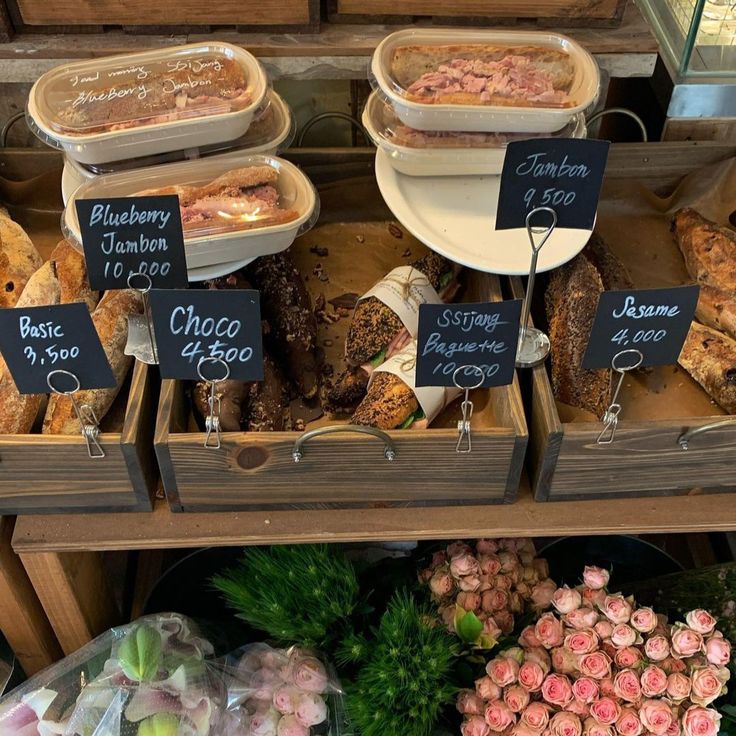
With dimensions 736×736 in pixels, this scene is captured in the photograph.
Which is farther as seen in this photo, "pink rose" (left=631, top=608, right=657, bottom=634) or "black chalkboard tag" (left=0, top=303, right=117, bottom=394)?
"pink rose" (left=631, top=608, right=657, bottom=634)

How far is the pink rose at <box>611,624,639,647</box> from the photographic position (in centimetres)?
127

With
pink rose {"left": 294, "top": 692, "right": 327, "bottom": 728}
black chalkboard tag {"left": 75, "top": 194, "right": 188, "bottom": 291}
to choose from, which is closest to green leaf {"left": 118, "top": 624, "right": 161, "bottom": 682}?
pink rose {"left": 294, "top": 692, "right": 327, "bottom": 728}

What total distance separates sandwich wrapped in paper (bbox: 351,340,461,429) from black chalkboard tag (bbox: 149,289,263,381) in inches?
8.9

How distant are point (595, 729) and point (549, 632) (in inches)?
6.1

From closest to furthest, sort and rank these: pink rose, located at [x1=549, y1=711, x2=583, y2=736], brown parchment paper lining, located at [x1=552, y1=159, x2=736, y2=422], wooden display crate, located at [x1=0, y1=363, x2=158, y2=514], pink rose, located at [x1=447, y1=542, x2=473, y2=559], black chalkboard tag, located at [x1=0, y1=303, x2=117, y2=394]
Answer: black chalkboard tag, located at [x1=0, y1=303, x2=117, y2=394], wooden display crate, located at [x1=0, y1=363, x2=158, y2=514], pink rose, located at [x1=549, y1=711, x2=583, y2=736], pink rose, located at [x1=447, y1=542, x2=473, y2=559], brown parchment paper lining, located at [x1=552, y1=159, x2=736, y2=422]

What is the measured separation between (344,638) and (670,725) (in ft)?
1.77

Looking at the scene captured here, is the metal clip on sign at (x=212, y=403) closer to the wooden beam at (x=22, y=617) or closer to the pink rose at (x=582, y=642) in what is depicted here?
the wooden beam at (x=22, y=617)

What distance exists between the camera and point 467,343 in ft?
3.53

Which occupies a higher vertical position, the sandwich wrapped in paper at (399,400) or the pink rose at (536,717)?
the sandwich wrapped in paper at (399,400)

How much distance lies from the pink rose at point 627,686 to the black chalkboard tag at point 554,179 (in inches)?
27.1

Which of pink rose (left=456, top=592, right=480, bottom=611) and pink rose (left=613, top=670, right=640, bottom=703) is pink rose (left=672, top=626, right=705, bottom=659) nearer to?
pink rose (left=613, top=670, right=640, bottom=703)

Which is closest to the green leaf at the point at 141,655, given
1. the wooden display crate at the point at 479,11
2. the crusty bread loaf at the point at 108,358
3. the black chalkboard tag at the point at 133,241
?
the crusty bread loaf at the point at 108,358

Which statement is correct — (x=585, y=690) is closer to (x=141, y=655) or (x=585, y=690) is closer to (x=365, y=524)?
(x=365, y=524)

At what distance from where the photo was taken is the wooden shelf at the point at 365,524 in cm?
123
